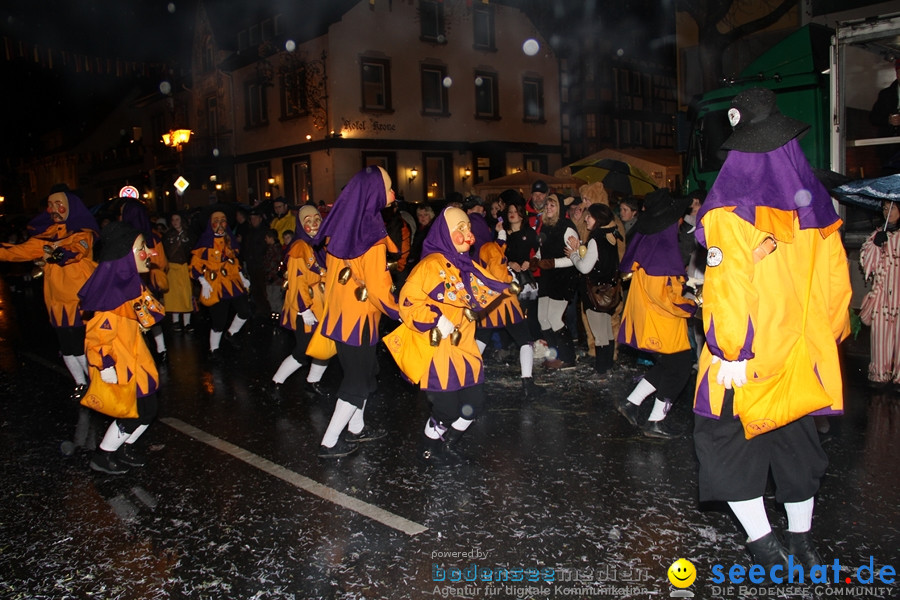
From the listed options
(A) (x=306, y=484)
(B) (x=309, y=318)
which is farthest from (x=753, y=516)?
(B) (x=309, y=318)

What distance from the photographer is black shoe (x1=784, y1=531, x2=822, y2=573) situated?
345 centimetres

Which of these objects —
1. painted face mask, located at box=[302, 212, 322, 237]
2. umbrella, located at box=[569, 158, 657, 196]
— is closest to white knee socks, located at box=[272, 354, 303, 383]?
painted face mask, located at box=[302, 212, 322, 237]

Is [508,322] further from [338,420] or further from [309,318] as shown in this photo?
[338,420]

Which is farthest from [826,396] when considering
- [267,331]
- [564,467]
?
[267,331]

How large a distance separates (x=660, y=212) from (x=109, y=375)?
14.4 feet

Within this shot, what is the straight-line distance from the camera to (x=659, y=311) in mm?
5660

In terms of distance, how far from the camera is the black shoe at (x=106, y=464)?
17.1 ft

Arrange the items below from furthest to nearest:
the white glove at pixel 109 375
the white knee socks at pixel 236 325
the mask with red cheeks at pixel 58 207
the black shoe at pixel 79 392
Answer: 1. the white knee socks at pixel 236 325
2. the black shoe at pixel 79 392
3. the mask with red cheeks at pixel 58 207
4. the white glove at pixel 109 375

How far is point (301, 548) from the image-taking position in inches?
157

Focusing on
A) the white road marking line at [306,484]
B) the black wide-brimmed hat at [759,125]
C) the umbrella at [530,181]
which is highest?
the umbrella at [530,181]

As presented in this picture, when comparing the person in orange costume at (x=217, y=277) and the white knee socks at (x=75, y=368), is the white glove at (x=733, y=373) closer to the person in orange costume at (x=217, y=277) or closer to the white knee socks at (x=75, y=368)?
the white knee socks at (x=75, y=368)

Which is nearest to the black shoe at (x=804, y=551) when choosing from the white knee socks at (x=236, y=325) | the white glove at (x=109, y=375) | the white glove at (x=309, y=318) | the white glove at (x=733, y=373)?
the white glove at (x=733, y=373)

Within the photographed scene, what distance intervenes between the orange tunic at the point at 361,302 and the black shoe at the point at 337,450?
0.83 m

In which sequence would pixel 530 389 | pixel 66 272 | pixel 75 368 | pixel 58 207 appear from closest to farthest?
pixel 58 207, pixel 530 389, pixel 66 272, pixel 75 368
